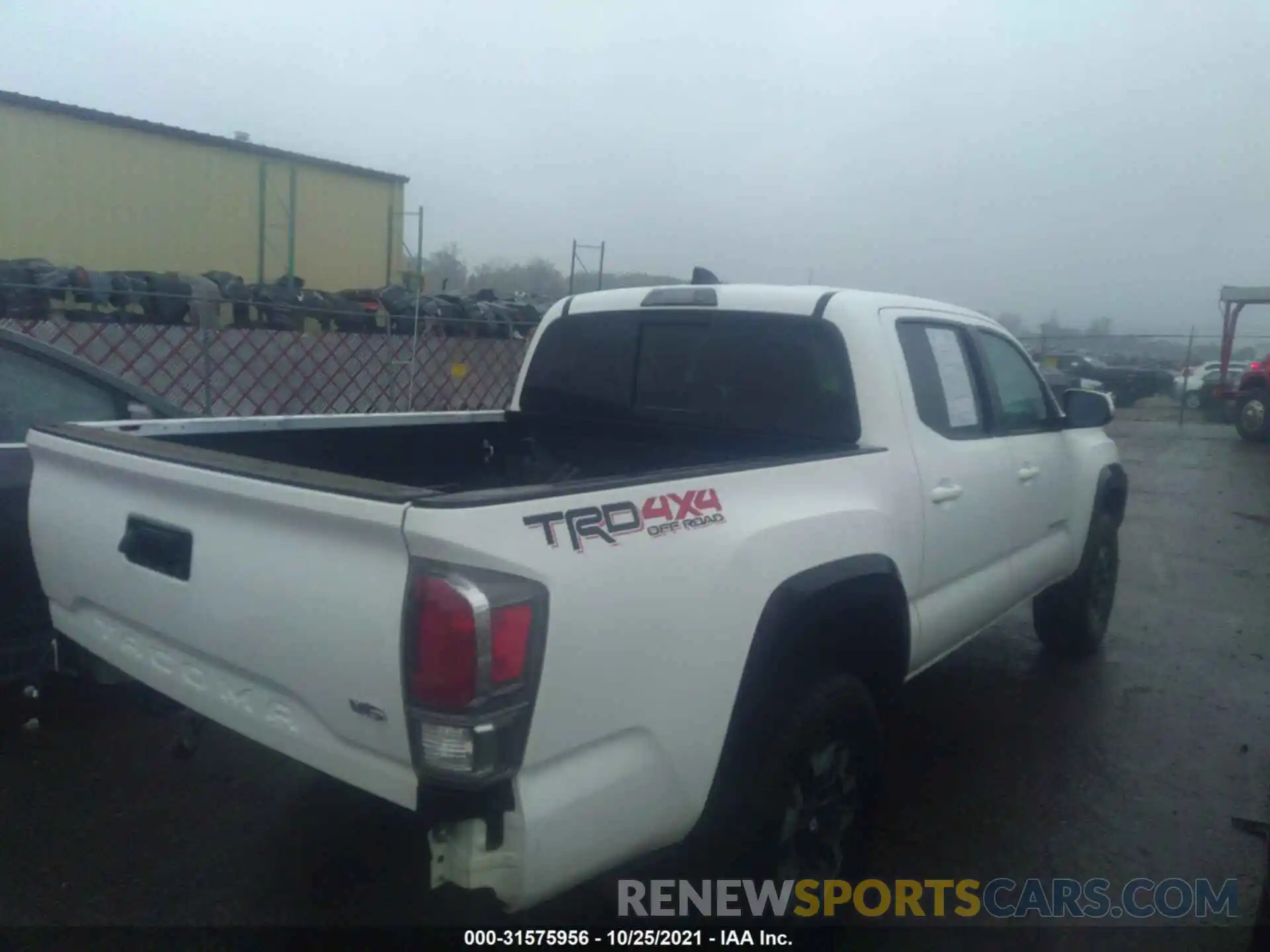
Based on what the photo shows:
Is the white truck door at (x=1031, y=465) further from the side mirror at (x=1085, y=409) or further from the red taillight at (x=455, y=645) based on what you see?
the red taillight at (x=455, y=645)

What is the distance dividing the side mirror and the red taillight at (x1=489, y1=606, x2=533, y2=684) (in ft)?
12.6

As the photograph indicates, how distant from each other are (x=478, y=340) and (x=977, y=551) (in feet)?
34.7

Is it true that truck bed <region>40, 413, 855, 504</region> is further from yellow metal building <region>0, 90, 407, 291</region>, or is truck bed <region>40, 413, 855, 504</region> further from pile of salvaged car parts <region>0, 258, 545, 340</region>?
yellow metal building <region>0, 90, 407, 291</region>

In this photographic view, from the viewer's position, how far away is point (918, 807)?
4.00 metres

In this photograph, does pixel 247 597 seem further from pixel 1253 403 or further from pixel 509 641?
pixel 1253 403

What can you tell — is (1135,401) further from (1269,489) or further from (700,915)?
(700,915)

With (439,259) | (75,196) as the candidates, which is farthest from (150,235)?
(439,259)

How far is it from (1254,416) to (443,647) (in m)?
19.7

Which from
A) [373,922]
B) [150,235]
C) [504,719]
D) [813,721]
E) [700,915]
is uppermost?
[150,235]

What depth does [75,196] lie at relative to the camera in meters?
→ 19.6

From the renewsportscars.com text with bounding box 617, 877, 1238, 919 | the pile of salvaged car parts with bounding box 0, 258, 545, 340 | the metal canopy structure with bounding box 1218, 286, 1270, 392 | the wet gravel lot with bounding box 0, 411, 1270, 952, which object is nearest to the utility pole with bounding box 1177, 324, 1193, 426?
the metal canopy structure with bounding box 1218, 286, 1270, 392

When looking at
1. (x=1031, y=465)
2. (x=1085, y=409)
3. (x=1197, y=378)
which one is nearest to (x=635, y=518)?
(x=1031, y=465)

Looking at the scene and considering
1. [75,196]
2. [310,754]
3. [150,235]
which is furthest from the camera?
[150,235]

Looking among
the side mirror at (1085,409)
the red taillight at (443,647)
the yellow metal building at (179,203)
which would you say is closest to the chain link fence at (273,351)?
the side mirror at (1085,409)
